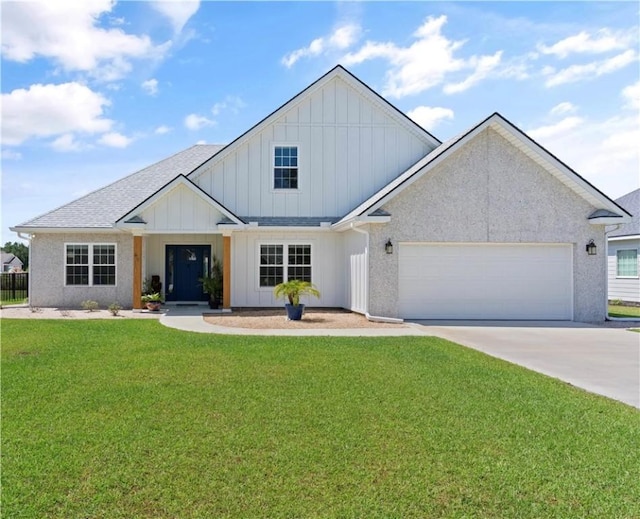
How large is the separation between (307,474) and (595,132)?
1526 centimetres

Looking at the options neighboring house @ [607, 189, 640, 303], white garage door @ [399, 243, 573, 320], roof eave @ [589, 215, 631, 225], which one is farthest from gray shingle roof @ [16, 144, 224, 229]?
neighboring house @ [607, 189, 640, 303]

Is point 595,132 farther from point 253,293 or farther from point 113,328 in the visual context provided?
point 113,328

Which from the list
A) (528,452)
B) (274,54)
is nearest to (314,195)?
(274,54)

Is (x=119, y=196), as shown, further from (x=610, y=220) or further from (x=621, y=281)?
(x=621, y=281)

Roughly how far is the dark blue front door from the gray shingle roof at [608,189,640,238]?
1826 cm

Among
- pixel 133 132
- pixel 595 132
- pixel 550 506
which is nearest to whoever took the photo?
pixel 550 506

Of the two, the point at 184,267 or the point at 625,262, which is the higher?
the point at 625,262

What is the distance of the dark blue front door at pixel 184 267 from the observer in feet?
63.6

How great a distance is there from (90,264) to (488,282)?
1478cm

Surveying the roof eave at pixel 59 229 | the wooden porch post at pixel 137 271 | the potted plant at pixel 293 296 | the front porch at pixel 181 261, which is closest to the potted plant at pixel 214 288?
the front porch at pixel 181 261

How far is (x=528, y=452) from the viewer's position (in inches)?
185

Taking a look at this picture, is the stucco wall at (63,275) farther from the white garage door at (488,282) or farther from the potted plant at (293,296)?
the white garage door at (488,282)

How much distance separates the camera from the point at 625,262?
76.2 ft

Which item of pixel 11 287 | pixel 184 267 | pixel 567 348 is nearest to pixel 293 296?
pixel 184 267
